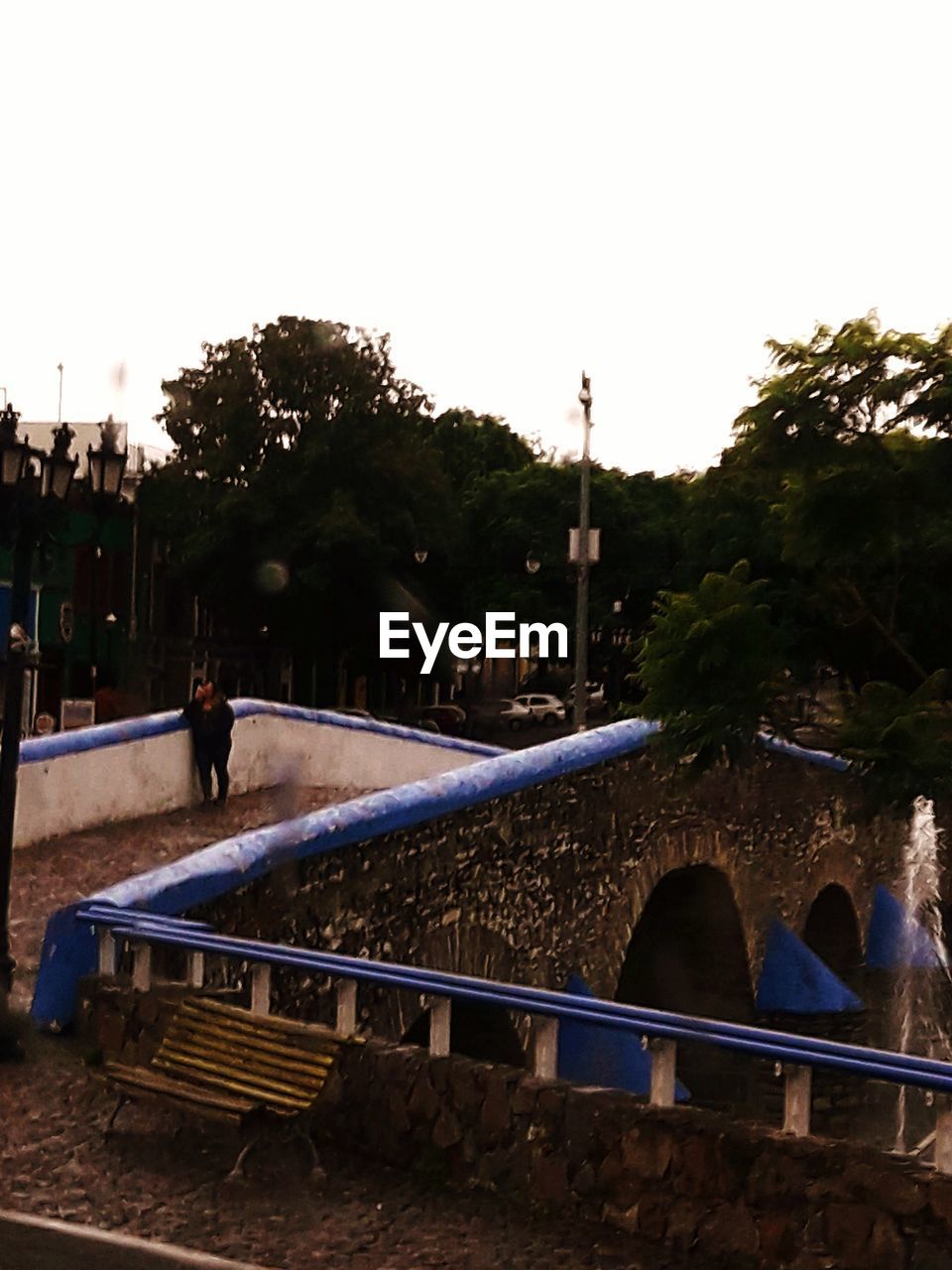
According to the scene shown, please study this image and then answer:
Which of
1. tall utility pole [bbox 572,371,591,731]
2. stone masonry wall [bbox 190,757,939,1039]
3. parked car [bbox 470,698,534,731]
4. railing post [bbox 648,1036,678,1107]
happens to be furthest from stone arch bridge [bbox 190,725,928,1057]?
parked car [bbox 470,698,534,731]

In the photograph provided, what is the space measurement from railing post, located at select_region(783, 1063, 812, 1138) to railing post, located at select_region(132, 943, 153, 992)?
3.20 meters

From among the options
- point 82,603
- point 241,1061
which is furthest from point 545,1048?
point 82,603

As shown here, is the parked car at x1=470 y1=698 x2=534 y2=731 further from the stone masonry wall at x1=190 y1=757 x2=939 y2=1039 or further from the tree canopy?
the stone masonry wall at x1=190 y1=757 x2=939 y2=1039

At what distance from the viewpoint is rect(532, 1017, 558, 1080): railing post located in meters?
6.99

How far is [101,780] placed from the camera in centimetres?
1523

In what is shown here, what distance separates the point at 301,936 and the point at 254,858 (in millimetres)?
863

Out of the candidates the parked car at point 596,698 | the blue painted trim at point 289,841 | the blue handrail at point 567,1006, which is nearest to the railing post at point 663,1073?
the blue handrail at point 567,1006

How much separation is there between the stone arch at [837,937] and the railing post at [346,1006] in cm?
1700

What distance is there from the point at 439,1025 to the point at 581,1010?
33.3 inches

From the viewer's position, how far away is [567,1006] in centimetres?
677

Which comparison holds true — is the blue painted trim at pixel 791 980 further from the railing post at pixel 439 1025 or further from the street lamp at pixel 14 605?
the railing post at pixel 439 1025

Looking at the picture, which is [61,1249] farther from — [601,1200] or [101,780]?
[101,780]

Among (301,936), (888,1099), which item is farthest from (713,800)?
(301,936)

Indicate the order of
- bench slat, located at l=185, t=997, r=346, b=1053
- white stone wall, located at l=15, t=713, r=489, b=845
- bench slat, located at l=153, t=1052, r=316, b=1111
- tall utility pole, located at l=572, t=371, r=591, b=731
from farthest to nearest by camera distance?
tall utility pole, located at l=572, t=371, r=591, b=731 → white stone wall, located at l=15, t=713, r=489, b=845 → bench slat, located at l=185, t=997, r=346, b=1053 → bench slat, located at l=153, t=1052, r=316, b=1111
